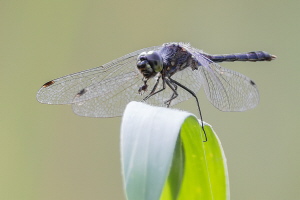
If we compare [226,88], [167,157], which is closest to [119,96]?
[226,88]

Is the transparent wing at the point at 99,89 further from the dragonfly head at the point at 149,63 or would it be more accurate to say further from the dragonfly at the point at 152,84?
the dragonfly head at the point at 149,63

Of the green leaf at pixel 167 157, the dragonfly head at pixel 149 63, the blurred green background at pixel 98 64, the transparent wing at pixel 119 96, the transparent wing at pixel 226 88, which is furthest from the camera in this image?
the blurred green background at pixel 98 64

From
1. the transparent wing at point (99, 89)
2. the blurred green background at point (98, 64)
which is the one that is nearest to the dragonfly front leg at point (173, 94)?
the transparent wing at point (99, 89)

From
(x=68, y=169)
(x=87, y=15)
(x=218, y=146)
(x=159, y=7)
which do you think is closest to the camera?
(x=218, y=146)

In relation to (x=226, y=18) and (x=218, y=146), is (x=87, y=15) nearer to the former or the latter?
(x=226, y=18)

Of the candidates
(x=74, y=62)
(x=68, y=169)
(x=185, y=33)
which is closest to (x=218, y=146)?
(x=68, y=169)

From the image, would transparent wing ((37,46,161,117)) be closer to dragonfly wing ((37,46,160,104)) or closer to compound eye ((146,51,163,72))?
dragonfly wing ((37,46,160,104))

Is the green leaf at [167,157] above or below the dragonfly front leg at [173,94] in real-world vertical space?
below

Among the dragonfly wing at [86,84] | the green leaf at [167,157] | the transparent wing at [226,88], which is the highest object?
the dragonfly wing at [86,84]

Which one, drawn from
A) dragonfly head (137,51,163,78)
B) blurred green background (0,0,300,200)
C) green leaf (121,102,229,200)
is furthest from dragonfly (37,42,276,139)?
blurred green background (0,0,300,200)
